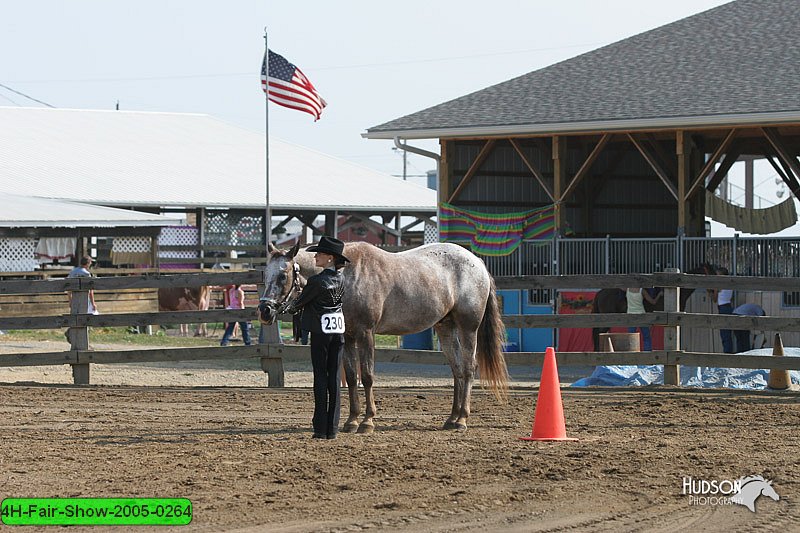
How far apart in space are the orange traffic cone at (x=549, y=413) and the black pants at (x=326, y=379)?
1.59 m

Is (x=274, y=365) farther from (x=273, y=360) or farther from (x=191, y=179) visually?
(x=191, y=179)

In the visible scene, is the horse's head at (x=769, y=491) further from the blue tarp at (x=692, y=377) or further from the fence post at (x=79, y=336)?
the fence post at (x=79, y=336)

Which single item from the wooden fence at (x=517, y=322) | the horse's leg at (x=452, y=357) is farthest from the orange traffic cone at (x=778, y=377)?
the horse's leg at (x=452, y=357)

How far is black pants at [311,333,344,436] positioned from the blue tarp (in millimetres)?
6491

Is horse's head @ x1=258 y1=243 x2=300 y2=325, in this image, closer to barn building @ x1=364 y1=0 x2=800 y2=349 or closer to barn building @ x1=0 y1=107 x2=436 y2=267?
barn building @ x1=364 y1=0 x2=800 y2=349

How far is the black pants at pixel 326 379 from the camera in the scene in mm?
10023

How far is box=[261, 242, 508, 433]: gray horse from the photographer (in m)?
10.5

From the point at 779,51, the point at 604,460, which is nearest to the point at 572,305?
the point at 779,51

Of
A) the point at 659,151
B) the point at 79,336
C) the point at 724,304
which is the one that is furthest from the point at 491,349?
the point at 659,151

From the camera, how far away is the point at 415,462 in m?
8.78

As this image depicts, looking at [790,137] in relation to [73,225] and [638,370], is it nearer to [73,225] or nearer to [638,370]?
[638,370]

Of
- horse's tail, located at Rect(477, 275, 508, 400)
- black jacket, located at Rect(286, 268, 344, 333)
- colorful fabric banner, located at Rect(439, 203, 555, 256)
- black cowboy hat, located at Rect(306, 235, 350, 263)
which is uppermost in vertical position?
colorful fabric banner, located at Rect(439, 203, 555, 256)

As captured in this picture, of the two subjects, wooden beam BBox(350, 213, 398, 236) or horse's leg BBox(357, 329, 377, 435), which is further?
wooden beam BBox(350, 213, 398, 236)

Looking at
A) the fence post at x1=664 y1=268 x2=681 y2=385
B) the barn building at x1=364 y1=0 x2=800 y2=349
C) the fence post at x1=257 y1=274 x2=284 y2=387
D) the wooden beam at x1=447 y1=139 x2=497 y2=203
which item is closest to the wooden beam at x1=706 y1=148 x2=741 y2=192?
the barn building at x1=364 y1=0 x2=800 y2=349
